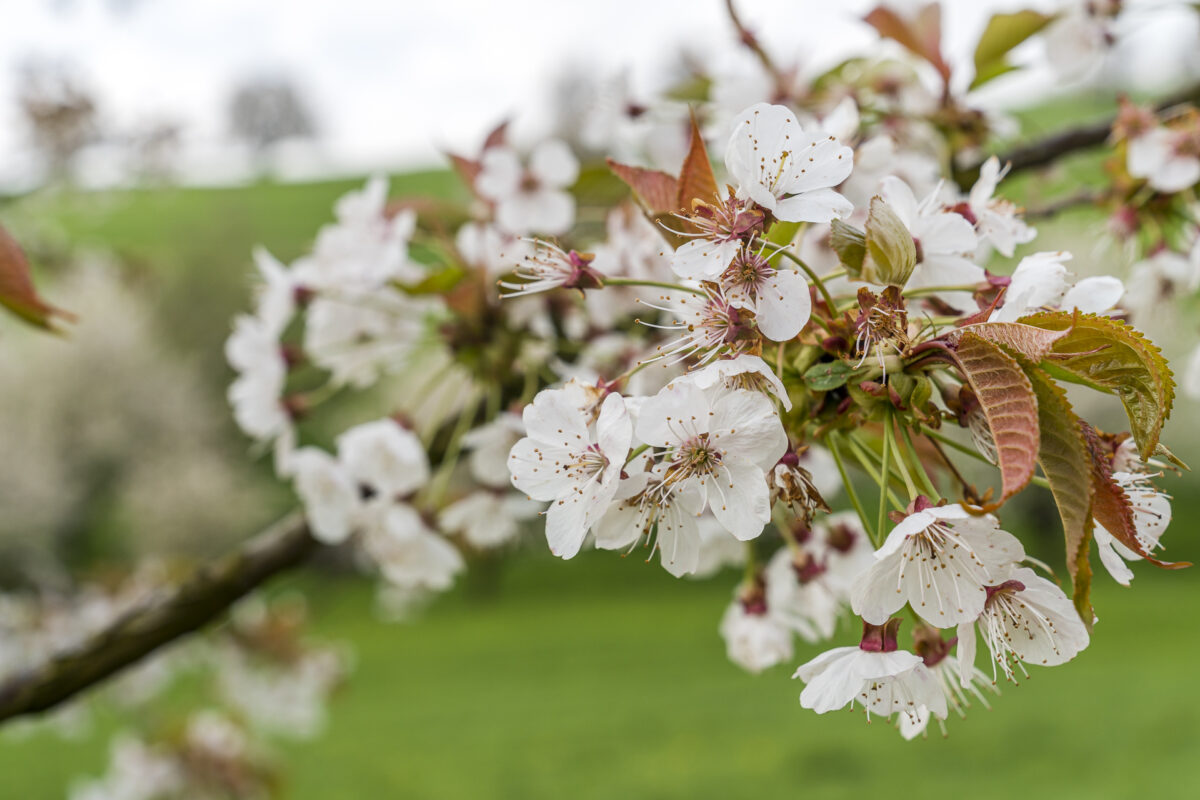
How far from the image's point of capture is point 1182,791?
7.14 m

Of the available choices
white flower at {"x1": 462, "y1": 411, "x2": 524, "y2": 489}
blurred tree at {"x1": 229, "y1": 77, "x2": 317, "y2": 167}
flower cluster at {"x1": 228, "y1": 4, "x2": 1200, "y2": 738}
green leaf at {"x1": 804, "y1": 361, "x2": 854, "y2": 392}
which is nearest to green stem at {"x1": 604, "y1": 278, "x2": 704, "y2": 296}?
flower cluster at {"x1": 228, "y1": 4, "x2": 1200, "y2": 738}

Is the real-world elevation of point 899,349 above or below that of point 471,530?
above

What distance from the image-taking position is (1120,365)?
68cm

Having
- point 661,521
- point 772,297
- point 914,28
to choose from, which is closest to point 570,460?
point 661,521

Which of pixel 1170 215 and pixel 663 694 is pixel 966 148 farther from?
pixel 663 694

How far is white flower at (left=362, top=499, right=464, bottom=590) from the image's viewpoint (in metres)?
1.36

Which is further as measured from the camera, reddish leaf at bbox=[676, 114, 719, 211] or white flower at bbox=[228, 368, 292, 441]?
white flower at bbox=[228, 368, 292, 441]

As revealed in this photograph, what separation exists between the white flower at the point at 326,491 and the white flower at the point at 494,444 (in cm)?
17

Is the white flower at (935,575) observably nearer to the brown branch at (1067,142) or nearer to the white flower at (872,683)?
A: the white flower at (872,683)

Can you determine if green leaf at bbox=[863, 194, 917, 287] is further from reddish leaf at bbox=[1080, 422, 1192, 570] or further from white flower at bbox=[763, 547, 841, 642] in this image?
white flower at bbox=[763, 547, 841, 642]

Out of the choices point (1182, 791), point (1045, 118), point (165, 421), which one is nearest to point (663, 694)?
point (1182, 791)

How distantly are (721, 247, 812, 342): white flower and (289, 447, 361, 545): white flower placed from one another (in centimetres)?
76

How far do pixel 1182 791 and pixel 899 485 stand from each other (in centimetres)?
790

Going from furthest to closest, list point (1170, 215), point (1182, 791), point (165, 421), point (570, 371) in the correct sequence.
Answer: point (165, 421)
point (1182, 791)
point (1170, 215)
point (570, 371)
